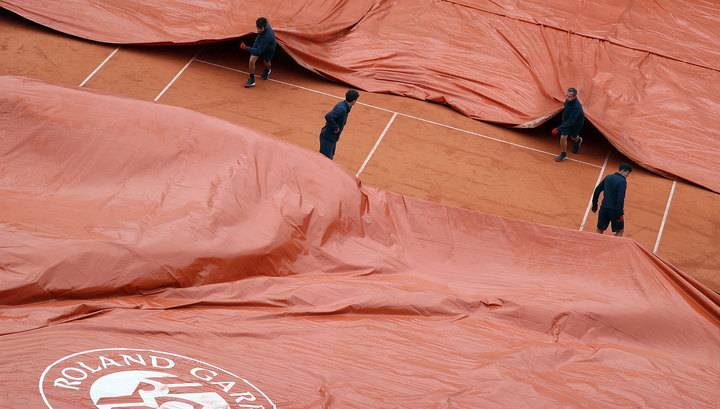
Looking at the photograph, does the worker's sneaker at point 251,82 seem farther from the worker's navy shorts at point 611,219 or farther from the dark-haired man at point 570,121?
the worker's navy shorts at point 611,219

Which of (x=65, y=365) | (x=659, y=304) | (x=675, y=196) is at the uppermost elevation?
(x=675, y=196)

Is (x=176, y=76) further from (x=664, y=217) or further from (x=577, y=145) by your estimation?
(x=664, y=217)

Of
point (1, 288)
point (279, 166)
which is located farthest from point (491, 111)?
point (1, 288)

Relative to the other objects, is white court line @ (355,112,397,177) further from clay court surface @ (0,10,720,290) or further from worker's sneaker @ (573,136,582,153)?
worker's sneaker @ (573,136,582,153)

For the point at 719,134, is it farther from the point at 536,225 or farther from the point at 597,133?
the point at 536,225

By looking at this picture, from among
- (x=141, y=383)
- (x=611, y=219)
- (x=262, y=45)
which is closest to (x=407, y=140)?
(x=262, y=45)
